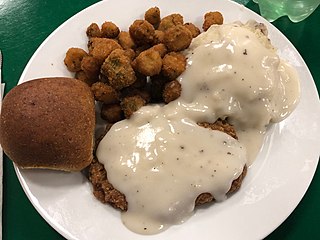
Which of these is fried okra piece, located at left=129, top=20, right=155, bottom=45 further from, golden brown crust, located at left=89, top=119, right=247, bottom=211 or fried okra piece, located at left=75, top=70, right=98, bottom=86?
golden brown crust, located at left=89, top=119, right=247, bottom=211

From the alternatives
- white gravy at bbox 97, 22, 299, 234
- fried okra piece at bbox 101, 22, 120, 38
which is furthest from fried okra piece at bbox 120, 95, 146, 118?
fried okra piece at bbox 101, 22, 120, 38

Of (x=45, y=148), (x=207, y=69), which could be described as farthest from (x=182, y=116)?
(x=45, y=148)

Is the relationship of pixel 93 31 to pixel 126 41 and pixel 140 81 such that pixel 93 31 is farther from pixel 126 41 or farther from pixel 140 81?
pixel 140 81

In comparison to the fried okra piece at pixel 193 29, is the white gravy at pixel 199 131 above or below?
below

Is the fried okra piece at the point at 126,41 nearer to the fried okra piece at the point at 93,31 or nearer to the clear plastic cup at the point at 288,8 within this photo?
the fried okra piece at the point at 93,31

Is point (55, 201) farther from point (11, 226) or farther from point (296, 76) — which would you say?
point (296, 76)

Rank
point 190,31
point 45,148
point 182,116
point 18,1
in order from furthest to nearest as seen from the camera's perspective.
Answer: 1. point 18,1
2. point 190,31
3. point 182,116
4. point 45,148

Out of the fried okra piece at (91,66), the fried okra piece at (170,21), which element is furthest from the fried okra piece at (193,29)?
the fried okra piece at (91,66)
